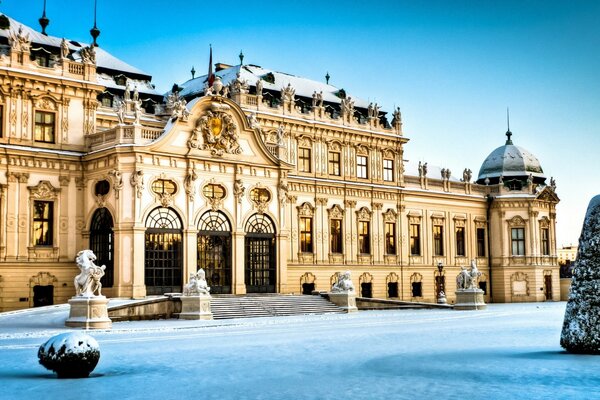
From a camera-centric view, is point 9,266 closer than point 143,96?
Yes

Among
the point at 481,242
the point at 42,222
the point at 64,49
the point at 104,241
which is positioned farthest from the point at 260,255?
the point at 481,242

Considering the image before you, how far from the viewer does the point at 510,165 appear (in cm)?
6769

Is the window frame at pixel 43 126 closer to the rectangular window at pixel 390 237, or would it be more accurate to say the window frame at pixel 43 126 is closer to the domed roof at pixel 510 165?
the rectangular window at pixel 390 237

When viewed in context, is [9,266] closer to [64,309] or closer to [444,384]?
[64,309]

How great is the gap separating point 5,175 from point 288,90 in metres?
19.3

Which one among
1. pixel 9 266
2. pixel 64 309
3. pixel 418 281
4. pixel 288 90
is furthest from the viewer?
pixel 418 281

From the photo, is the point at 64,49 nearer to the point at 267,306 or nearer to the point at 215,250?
the point at 215,250

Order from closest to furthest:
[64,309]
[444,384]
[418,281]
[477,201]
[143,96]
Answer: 1. [444,384]
2. [64,309]
3. [143,96]
4. [418,281]
5. [477,201]

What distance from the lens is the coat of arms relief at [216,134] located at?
43781 millimetres

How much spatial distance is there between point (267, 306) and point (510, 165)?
33.3 metres

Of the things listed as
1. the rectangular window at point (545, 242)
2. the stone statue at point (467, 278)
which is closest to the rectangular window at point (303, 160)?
the stone statue at point (467, 278)

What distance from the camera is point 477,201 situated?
211ft

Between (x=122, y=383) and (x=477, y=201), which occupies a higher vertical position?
(x=477, y=201)

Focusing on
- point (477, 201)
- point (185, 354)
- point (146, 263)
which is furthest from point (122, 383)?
point (477, 201)
